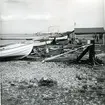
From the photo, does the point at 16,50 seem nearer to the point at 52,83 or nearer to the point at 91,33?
the point at 52,83

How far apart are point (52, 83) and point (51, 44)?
15.6 inches

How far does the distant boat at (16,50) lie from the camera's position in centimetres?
213

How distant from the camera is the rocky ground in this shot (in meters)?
1.93

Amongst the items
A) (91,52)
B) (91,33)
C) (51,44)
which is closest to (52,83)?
(51,44)

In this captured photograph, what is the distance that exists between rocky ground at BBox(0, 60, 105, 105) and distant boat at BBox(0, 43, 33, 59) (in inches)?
2.8

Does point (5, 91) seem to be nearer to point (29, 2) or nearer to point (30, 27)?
point (30, 27)

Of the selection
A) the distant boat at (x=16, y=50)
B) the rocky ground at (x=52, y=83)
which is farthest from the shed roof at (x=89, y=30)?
the distant boat at (x=16, y=50)

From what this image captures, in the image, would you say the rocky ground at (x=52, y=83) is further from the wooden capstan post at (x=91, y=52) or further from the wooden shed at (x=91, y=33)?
the wooden shed at (x=91, y=33)

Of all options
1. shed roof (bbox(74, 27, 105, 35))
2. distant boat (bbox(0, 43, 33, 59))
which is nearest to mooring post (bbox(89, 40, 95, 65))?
shed roof (bbox(74, 27, 105, 35))

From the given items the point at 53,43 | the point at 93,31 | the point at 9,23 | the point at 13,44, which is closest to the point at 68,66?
the point at 53,43

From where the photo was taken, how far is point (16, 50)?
216 centimetres

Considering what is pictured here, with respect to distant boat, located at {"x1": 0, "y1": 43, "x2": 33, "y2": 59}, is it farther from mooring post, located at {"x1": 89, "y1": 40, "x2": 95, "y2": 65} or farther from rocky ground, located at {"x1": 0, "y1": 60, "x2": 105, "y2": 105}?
mooring post, located at {"x1": 89, "y1": 40, "x2": 95, "y2": 65}

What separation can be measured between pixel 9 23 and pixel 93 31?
0.82 metres

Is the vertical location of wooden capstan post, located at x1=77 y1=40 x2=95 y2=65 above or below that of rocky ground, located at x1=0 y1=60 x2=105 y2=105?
above
